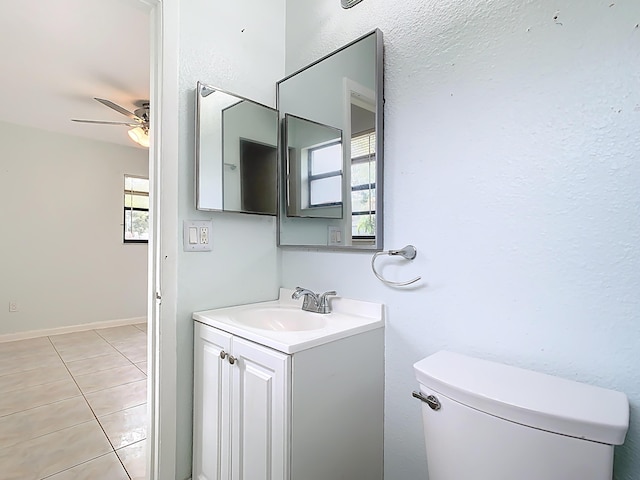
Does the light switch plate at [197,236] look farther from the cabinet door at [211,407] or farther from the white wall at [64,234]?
the white wall at [64,234]

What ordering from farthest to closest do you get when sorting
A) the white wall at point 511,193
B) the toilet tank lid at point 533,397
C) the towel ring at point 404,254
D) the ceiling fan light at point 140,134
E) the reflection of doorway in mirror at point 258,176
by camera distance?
1. the ceiling fan light at point 140,134
2. the reflection of doorway in mirror at point 258,176
3. the towel ring at point 404,254
4. the white wall at point 511,193
5. the toilet tank lid at point 533,397

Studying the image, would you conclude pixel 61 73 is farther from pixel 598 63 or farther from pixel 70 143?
pixel 598 63

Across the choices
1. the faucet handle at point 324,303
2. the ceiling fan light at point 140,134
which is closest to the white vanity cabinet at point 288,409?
the faucet handle at point 324,303

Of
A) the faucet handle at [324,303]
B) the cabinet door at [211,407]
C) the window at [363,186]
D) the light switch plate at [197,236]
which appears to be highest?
the window at [363,186]

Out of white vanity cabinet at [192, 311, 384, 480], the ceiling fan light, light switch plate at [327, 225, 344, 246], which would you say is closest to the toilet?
white vanity cabinet at [192, 311, 384, 480]

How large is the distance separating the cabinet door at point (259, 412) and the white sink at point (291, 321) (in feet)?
0.14

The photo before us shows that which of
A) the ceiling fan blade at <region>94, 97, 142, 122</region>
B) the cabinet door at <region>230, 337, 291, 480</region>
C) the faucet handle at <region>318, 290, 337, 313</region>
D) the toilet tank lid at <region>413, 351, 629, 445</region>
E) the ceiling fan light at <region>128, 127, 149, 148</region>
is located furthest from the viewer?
the ceiling fan light at <region>128, 127, 149, 148</region>

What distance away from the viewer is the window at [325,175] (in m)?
1.45

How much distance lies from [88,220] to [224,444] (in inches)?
150

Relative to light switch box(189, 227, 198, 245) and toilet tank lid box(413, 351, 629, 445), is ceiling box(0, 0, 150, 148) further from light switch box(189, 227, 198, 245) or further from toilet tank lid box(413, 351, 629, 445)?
toilet tank lid box(413, 351, 629, 445)

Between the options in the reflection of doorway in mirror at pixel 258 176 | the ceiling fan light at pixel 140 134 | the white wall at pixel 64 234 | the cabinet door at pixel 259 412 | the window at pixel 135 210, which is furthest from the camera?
the window at pixel 135 210

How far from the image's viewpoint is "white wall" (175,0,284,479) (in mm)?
1374

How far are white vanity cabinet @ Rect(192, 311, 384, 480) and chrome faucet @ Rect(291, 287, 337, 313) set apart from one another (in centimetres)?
26

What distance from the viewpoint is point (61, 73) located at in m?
2.48
